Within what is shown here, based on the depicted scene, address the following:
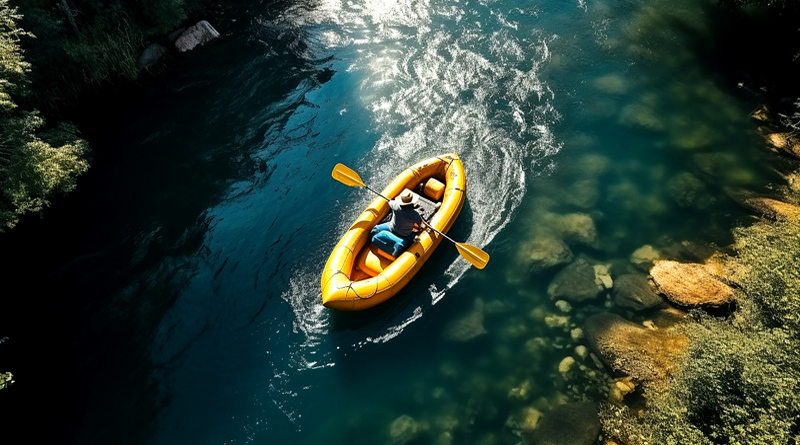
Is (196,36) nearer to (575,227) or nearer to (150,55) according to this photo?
(150,55)

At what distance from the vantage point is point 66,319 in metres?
9.42

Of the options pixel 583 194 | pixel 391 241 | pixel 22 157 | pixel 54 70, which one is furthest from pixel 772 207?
pixel 54 70

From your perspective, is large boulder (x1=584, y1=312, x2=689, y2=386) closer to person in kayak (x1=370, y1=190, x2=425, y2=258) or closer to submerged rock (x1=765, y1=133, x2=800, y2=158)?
person in kayak (x1=370, y1=190, x2=425, y2=258)

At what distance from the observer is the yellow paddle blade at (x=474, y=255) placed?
8969 mm

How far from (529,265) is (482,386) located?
2.79 metres

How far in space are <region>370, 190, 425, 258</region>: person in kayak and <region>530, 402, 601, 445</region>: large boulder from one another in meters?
3.98

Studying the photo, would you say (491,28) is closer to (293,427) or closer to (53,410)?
(293,427)

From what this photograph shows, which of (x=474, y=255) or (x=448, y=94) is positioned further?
(x=448, y=94)

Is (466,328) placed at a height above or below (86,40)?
below

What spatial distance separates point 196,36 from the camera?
15516 mm

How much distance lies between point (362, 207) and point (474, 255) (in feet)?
10.0

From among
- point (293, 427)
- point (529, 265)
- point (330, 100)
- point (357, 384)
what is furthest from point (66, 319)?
point (529, 265)

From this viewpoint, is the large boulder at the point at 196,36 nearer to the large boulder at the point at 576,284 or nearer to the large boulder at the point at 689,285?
the large boulder at the point at 576,284

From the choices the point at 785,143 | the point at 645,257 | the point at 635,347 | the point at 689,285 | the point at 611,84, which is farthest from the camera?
the point at 611,84
